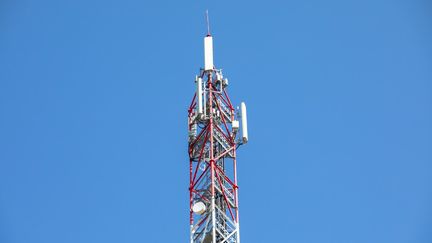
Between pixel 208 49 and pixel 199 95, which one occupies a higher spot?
pixel 208 49

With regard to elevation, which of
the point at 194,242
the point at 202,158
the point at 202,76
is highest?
the point at 202,76

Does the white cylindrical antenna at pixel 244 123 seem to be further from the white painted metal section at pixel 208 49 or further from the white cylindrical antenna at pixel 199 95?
the white painted metal section at pixel 208 49

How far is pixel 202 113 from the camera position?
377 ft

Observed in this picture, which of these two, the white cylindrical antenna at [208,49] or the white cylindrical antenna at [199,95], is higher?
the white cylindrical antenna at [208,49]

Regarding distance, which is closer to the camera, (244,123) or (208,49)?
(244,123)

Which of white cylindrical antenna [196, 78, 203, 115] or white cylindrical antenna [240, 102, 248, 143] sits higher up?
white cylindrical antenna [196, 78, 203, 115]

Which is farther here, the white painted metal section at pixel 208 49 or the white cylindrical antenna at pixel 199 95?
the white painted metal section at pixel 208 49

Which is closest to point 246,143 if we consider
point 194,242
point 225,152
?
point 225,152

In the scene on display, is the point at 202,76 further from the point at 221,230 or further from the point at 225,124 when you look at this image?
the point at 221,230

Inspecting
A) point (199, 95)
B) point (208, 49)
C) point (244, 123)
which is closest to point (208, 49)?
point (208, 49)

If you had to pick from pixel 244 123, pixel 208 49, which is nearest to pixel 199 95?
pixel 244 123

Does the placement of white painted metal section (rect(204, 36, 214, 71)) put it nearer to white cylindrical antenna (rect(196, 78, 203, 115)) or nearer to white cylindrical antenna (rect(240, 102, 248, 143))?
white cylindrical antenna (rect(196, 78, 203, 115))

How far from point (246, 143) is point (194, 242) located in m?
9.41

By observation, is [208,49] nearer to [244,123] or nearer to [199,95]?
[199,95]
